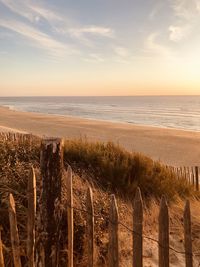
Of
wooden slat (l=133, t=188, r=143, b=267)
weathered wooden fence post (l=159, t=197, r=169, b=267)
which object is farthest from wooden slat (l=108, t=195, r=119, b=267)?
weathered wooden fence post (l=159, t=197, r=169, b=267)

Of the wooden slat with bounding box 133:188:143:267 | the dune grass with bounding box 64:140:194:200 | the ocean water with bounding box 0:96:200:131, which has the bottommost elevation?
the ocean water with bounding box 0:96:200:131

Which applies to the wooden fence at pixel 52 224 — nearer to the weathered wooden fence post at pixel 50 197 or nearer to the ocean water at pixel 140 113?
the weathered wooden fence post at pixel 50 197

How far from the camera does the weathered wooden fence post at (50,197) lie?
3.07 metres

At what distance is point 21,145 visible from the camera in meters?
6.63

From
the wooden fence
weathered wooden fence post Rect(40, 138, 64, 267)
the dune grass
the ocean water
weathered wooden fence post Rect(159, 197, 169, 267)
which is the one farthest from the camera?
the ocean water

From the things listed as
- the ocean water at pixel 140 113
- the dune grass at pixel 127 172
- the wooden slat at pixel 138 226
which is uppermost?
the wooden slat at pixel 138 226

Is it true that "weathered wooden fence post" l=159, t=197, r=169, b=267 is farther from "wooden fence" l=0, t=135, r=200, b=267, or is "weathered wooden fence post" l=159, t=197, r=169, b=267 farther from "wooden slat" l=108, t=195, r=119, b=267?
"wooden slat" l=108, t=195, r=119, b=267

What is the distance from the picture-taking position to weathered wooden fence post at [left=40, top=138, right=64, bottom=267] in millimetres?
3074

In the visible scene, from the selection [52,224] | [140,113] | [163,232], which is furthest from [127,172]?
[140,113]

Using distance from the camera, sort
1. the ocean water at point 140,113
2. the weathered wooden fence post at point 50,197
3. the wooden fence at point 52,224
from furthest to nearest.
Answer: the ocean water at point 140,113, the weathered wooden fence post at point 50,197, the wooden fence at point 52,224

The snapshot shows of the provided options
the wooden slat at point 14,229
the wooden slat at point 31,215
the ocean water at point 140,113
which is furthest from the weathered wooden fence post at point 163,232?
the ocean water at point 140,113

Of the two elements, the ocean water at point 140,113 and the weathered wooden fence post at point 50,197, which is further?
the ocean water at point 140,113

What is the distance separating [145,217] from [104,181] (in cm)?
108

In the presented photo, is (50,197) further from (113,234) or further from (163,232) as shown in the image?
(163,232)
